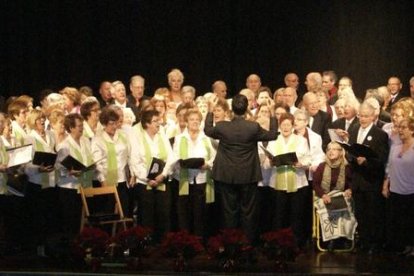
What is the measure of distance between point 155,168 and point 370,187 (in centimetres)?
211

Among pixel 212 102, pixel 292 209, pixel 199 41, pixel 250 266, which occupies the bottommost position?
pixel 250 266

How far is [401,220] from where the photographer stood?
10.6 meters

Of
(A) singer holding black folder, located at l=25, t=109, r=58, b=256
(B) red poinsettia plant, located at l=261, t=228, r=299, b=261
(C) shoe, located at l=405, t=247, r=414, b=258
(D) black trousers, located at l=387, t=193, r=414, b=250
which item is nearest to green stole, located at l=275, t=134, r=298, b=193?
(D) black trousers, located at l=387, t=193, r=414, b=250

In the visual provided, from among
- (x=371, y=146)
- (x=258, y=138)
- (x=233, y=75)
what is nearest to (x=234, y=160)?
(x=258, y=138)

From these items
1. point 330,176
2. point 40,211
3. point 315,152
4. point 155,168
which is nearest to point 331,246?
point 330,176

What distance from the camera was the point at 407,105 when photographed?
35.0ft

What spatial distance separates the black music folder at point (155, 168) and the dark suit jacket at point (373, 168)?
73.5 inches

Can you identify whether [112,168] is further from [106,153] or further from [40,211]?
[40,211]

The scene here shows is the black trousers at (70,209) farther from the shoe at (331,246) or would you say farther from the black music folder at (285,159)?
the shoe at (331,246)

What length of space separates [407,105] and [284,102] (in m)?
1.80

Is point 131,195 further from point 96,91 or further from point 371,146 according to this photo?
point 96,91

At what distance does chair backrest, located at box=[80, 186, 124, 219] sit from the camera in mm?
10625

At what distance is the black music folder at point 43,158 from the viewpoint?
1038 centimetres

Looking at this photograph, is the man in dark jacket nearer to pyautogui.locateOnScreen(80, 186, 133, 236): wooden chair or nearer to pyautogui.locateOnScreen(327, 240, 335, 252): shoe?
pyautogui.locateOnScreen(327, 240, 335, 252): shoe
